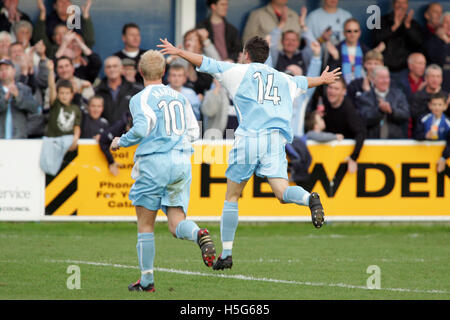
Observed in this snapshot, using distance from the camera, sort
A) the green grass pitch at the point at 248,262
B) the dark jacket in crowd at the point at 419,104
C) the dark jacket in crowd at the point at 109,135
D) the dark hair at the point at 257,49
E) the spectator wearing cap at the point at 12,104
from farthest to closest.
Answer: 1. the dark jacket in crowd at the point at 419,104
2. the spectator wearing cap at the point at 12,104
3. the dark jacket in crowd at the point at 109,135
4. the dark hair at the point at 257,49
5. the green grass pitch at the point at 248,262

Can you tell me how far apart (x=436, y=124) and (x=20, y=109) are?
19.1 feet

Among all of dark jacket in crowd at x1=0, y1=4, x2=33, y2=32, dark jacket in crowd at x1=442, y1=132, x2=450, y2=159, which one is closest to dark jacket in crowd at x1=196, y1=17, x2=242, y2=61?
dark jacket in crowd at x1=0, y1=4, x2=33, y2=32

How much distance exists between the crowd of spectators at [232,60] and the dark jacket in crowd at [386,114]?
0.01 m

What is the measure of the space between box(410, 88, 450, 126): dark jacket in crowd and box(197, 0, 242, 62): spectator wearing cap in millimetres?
2782

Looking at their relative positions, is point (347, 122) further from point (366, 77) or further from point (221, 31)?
point (221, 31)

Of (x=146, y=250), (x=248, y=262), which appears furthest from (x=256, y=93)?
(x=248, y=262)

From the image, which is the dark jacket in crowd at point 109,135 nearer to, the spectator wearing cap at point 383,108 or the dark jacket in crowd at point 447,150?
the spectator wearing cap at point 383,108

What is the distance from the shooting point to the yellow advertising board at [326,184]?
1233 centimetres

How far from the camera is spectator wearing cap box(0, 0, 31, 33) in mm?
13844

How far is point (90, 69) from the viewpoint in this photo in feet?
45.2

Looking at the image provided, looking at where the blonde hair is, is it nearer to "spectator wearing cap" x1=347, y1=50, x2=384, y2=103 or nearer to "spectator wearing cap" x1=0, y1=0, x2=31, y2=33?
"spectator wearing cap" x1=347, y1=50, x2=384, y2=103

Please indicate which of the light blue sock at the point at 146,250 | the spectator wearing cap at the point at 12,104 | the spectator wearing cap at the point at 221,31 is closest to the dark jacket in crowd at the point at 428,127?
the spectator wearing cap at the point at 221,31
